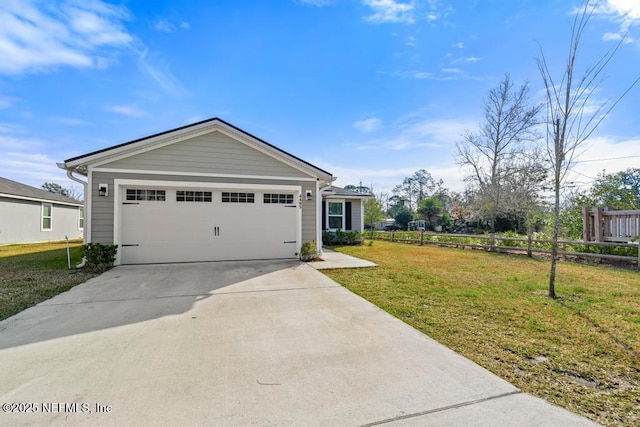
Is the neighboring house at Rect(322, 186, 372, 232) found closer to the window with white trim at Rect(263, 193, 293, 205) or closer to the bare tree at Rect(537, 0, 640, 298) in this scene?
the window with white trim at Rect(263, 193, 293, 205)

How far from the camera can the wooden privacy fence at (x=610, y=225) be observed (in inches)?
359

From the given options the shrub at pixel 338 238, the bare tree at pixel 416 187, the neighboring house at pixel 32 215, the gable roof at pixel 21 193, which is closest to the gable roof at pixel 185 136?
the shrub at pixel 338 238

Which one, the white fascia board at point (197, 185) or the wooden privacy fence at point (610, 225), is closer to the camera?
the white fascia board at point (197, 185)

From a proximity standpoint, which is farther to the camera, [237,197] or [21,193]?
[21,193]

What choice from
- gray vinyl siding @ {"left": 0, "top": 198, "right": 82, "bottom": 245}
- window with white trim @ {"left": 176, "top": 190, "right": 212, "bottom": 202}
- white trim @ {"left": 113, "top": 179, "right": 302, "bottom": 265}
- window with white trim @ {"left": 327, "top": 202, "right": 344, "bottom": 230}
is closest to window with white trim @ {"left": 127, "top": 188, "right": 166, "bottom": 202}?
white trim @ {"left": 113, "top": 179, "right": 302, "bottom": 265}

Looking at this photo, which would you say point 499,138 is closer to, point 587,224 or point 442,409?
point 587,224

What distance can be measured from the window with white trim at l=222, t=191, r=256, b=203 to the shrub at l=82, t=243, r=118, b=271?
132 inches

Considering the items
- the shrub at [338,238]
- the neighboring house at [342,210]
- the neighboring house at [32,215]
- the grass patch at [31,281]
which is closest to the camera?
the grass patch at [31,281]

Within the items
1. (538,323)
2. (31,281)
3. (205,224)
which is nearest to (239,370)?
(538,323)

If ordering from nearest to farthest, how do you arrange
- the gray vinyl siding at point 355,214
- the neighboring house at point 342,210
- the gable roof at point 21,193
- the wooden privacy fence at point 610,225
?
the wooden privacy fence at point 610,225, the gable roof at point 21,193, the neighboring house at point 342,210, the gray vinyl siding at point 355,214

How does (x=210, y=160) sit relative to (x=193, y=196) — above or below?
above

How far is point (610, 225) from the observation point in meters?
9.77

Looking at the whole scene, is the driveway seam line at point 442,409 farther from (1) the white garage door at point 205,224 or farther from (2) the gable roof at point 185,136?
(2) the gable roof at point 185,136

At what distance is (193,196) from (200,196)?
206 millimetres
